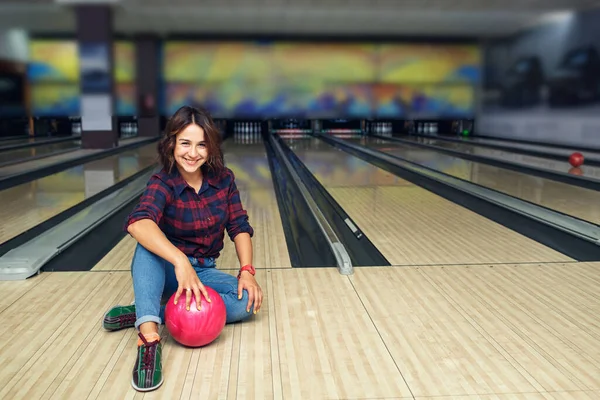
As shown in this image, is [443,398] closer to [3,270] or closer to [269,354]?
[269,354]

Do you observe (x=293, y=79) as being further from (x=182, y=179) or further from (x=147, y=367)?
(x=147, y=367)

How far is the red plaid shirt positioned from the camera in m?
1.84

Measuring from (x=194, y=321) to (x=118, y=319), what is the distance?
1.16 ft

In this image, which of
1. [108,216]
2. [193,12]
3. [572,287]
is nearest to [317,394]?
[572,287]

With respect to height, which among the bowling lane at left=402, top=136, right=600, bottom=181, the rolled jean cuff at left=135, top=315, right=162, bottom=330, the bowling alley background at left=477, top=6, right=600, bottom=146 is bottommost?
the rolled jean cuff at left=135, top=315, right=162, bottom=330

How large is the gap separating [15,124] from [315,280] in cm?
1127

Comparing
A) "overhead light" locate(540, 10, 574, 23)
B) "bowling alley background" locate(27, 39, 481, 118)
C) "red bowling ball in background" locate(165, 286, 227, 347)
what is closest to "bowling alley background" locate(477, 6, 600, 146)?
"overhead light" locate(540, 10, 574, 23)

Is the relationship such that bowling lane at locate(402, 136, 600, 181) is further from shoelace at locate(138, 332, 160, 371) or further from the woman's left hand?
shoelace at locate(138, 332, 160, 371)

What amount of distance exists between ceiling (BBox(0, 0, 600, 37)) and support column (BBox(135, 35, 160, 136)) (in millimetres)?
657

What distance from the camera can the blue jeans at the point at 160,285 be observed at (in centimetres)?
169

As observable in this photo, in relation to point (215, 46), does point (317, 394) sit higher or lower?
lower

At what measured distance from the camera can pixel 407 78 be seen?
13.3m

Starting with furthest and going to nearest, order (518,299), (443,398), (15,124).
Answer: (15,124)
(518,299)
(443,398)

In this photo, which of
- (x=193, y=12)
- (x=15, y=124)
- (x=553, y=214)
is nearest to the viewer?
(x=553, y=214)
